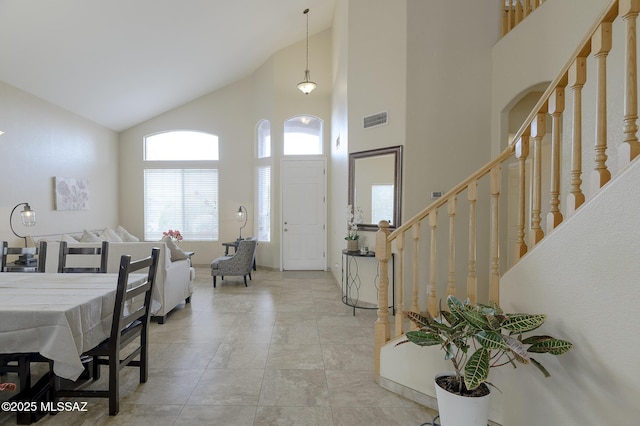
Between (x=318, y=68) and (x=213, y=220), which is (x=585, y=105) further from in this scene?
(x=213, y=220)

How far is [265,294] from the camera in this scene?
5.24m

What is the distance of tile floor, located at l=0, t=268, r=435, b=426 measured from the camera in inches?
85.6

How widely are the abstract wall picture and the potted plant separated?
6.11m

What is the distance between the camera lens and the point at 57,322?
183 cm

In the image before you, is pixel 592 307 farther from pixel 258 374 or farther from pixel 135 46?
pixel 135 46

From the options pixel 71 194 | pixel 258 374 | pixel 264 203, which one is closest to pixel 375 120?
pixel 258 374

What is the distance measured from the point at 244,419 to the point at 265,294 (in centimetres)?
311

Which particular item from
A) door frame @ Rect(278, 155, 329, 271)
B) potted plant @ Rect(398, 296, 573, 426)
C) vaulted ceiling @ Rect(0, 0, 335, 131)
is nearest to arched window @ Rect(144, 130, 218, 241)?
vaulted ceiling @ Rect(0, 0, 335, 131)

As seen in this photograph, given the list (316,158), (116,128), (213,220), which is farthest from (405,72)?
(116,128)

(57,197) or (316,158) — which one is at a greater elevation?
(316,158)

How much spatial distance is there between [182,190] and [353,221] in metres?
4.81

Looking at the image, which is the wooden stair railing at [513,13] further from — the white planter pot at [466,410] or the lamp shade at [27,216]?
the lamp shade at [27,216]

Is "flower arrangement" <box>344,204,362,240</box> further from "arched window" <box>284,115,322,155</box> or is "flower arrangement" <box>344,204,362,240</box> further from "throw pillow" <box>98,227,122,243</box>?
"throw pillow" <box>98,227,122,243</box>

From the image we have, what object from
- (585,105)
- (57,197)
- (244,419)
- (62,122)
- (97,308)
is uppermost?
(62,122)
